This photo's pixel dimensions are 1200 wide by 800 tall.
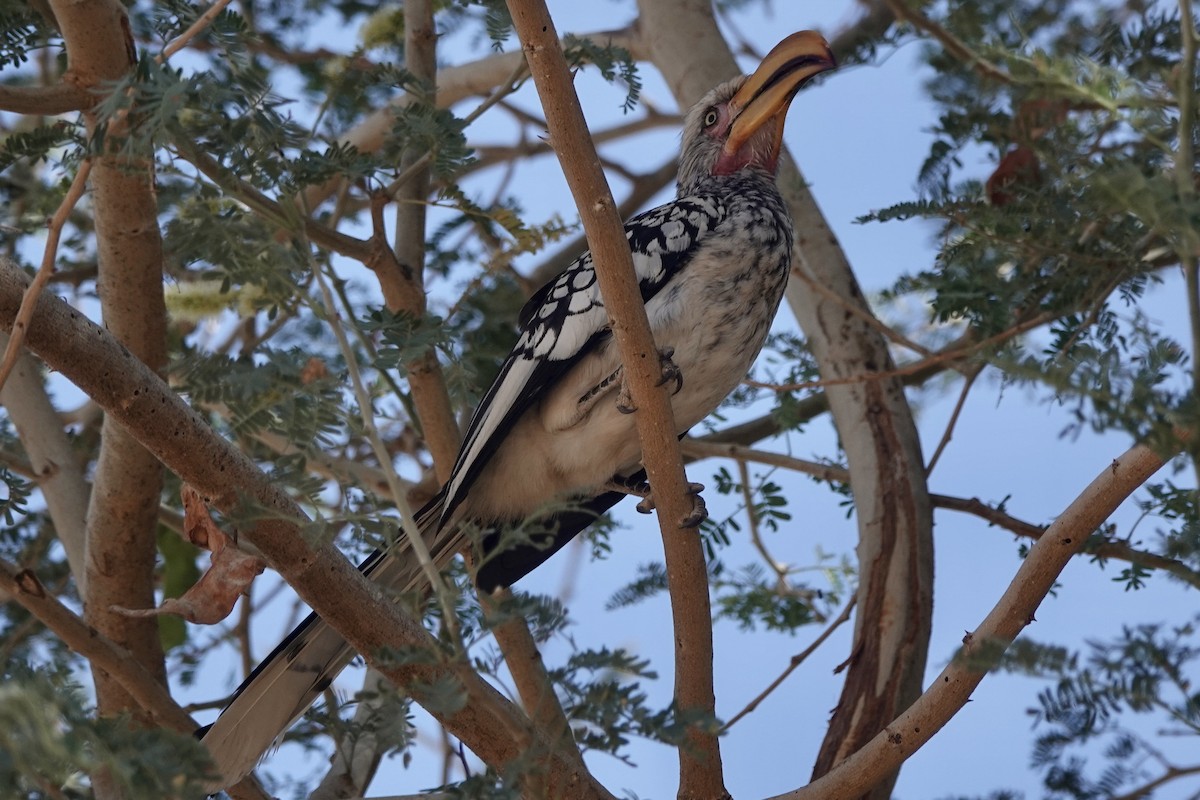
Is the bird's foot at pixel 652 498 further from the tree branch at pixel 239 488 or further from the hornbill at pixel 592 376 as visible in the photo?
the tree branch at pixel 239 488

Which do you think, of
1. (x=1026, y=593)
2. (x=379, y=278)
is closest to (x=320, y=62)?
(x=379, y=278)

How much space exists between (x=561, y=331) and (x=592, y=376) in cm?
14

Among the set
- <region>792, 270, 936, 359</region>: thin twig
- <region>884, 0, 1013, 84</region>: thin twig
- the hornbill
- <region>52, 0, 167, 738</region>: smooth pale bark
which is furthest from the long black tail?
<region>884, 0, 1013, 84</region>: thin twig

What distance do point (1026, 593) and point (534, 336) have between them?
1.45 m

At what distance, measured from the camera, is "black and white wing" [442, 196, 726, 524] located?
3256 mm

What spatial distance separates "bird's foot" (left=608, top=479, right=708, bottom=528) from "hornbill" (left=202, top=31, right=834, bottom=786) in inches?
0.5

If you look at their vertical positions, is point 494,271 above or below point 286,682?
above

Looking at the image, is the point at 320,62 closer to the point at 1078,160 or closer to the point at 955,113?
the point at 955,113

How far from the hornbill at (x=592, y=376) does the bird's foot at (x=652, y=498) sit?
0.01 metres

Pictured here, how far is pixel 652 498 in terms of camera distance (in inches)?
114

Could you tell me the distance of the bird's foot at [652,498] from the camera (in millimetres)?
2689

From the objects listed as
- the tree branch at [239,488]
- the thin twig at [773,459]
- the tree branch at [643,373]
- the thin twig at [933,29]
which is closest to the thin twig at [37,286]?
the tree branch at [239,488]

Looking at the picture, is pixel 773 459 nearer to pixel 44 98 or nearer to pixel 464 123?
pixel 464 123

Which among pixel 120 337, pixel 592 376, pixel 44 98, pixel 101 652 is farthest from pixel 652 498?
pixel 44 98
